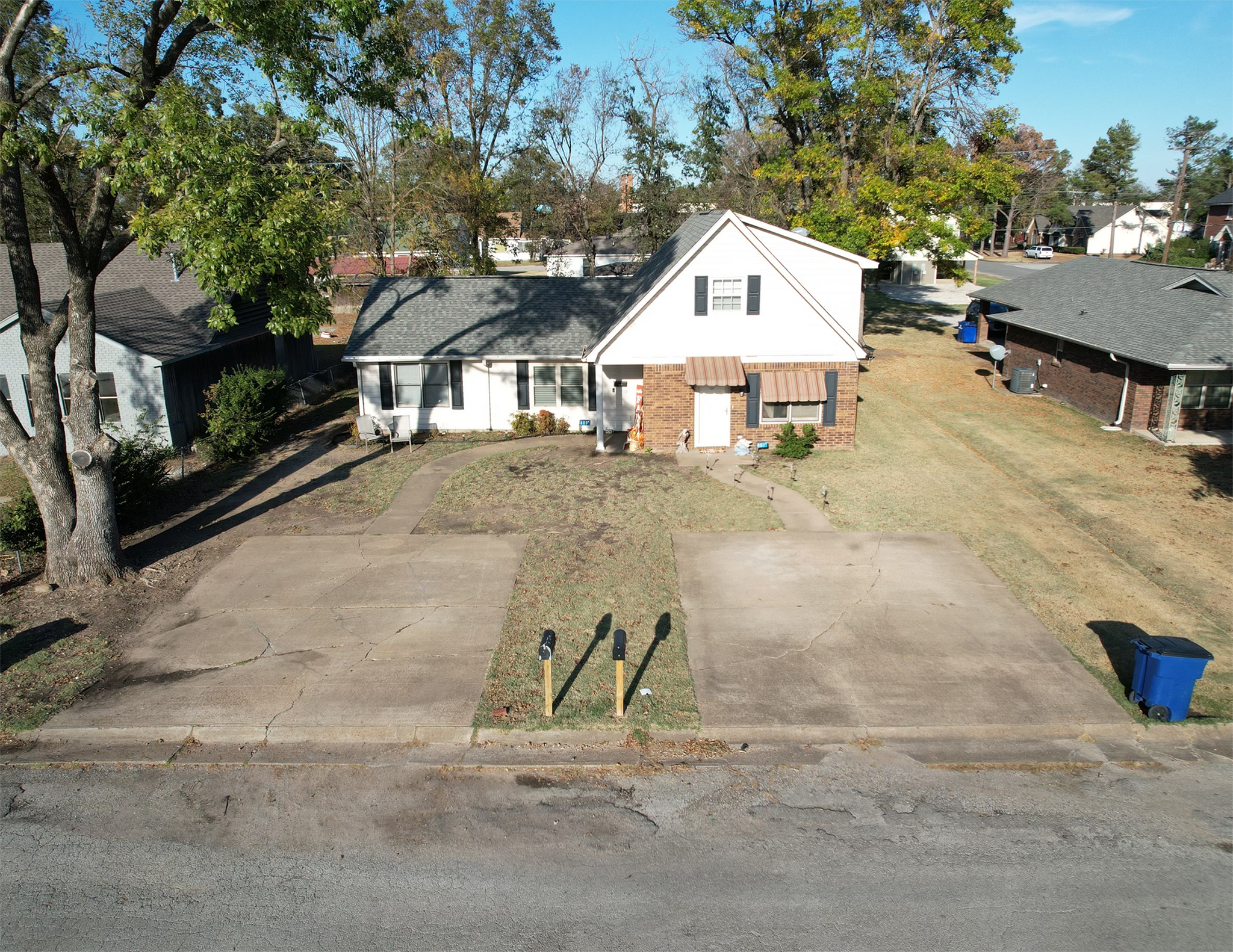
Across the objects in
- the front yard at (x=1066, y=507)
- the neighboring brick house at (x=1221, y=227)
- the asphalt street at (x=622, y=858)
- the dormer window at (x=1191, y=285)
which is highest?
the neighboring brick house at (x=1221, y=227)

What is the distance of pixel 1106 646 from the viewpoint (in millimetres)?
11664

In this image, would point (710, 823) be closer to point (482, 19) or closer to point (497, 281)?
point (497, 281)

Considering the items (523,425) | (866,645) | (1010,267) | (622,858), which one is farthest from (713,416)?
(1010,267)

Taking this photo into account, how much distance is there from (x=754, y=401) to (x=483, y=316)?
910cm

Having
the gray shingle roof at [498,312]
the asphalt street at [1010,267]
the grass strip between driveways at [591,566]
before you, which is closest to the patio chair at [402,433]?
the gray shingle roof at [498,312]

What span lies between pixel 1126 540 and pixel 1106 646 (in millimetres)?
4747

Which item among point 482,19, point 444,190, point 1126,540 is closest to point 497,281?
point 444,190

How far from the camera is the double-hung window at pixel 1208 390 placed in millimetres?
21312

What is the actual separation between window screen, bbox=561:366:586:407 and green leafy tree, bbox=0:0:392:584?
32.4ft

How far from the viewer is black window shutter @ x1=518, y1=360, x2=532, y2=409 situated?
23.6 m

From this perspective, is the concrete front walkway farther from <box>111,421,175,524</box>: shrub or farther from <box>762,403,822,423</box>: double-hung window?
<box>111,421,175,524</box>: shrub

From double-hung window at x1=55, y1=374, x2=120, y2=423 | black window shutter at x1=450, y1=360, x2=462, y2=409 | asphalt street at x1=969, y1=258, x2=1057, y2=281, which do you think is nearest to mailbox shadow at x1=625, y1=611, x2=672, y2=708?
black window shutter at x1=450, y1=360, x2=462, y2=409

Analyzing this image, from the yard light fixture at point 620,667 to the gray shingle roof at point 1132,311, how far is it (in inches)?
718

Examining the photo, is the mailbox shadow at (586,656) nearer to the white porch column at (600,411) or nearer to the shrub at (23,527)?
the white porch column at (600,411)
